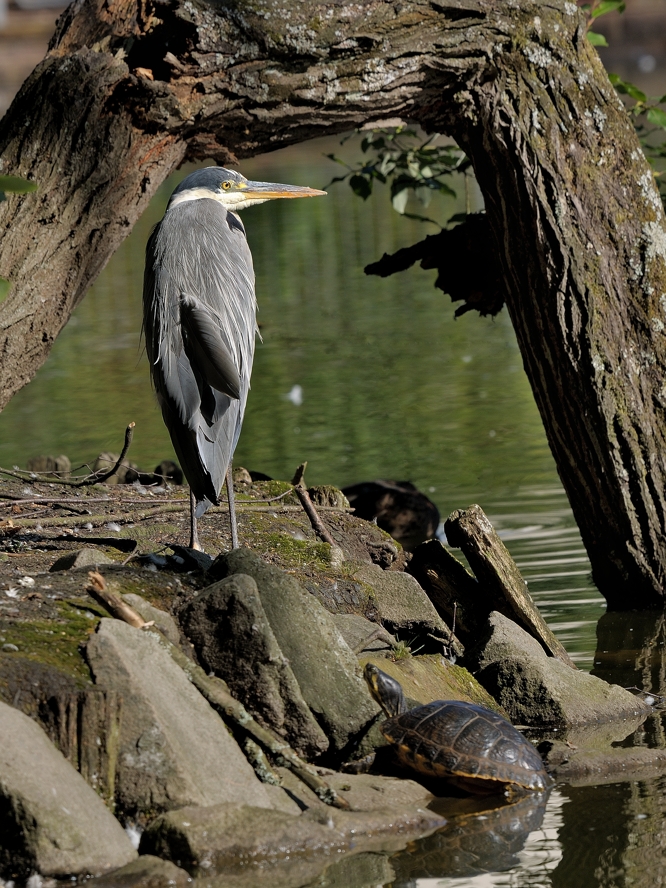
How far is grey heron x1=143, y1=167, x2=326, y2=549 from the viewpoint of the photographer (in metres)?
4.30

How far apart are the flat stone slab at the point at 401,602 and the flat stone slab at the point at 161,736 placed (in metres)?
1.25

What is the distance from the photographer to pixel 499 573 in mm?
4496

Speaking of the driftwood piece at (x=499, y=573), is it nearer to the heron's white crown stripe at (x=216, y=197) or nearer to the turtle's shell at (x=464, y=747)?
the turtle's shell at (x=464, y=747)

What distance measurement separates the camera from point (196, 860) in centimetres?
278

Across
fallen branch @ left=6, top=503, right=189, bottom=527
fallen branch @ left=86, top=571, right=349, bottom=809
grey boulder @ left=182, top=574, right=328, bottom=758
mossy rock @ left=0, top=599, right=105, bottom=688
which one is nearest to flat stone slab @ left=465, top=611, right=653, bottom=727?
grey boulder @ left=182, top=574, right=328, bottom=758

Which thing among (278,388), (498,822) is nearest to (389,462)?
(278,388)

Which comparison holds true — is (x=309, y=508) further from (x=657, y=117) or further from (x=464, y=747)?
(x=657, y=117)

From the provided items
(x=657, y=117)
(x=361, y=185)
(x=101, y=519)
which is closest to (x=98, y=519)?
(x=101, y=519)

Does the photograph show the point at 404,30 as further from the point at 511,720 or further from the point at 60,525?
the point at 511,720

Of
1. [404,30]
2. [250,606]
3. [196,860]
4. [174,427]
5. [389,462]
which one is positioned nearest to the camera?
[196,860]

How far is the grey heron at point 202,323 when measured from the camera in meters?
4.30

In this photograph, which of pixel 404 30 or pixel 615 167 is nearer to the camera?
pixel 404 30

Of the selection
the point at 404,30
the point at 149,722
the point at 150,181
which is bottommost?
the point at 149,722

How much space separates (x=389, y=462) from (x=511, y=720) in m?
4.43
